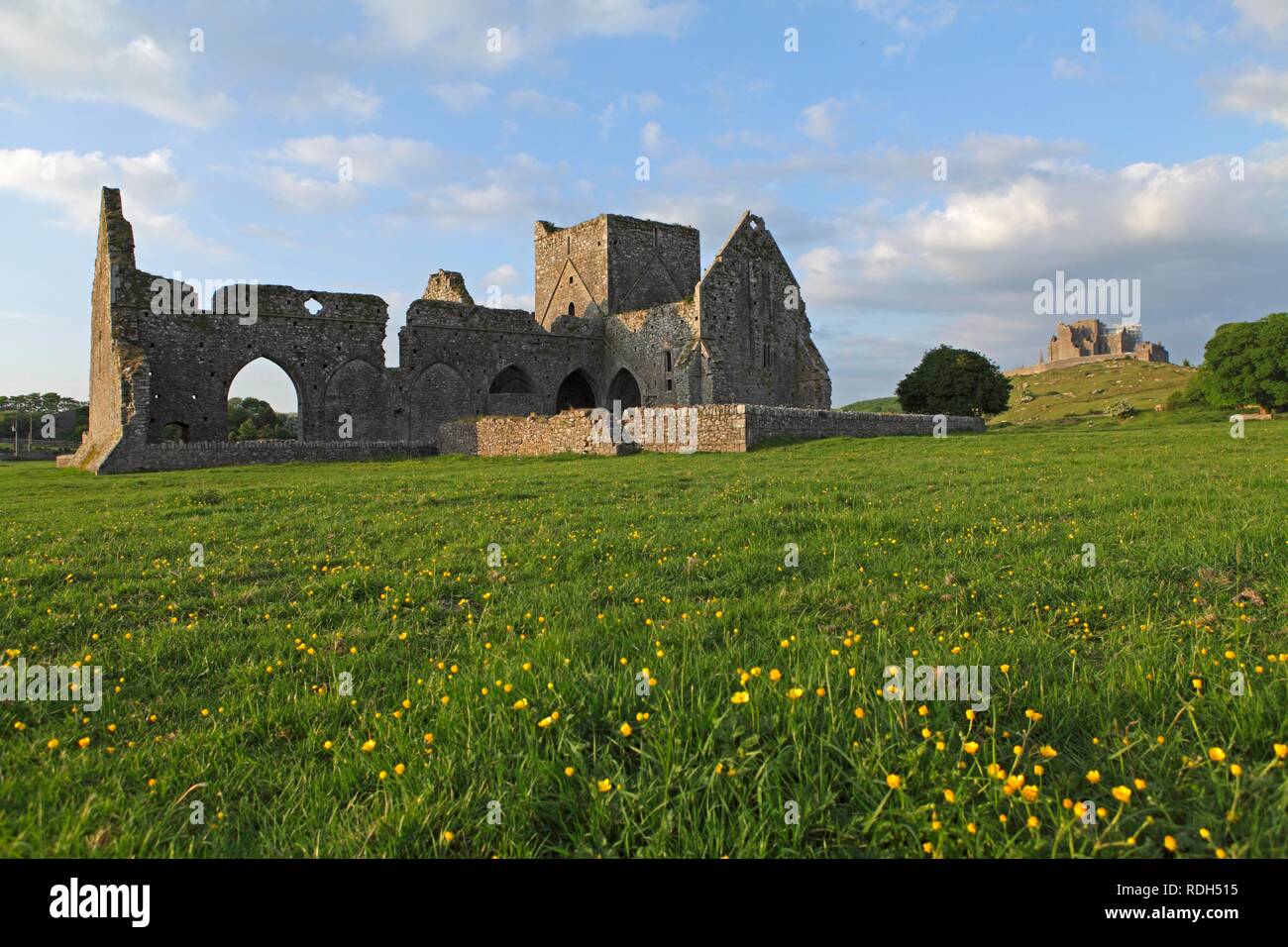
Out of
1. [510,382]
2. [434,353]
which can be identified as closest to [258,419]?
[510,382]

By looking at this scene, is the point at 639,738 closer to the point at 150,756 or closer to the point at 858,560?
the point at 150,756

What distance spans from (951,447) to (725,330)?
55.3 ft

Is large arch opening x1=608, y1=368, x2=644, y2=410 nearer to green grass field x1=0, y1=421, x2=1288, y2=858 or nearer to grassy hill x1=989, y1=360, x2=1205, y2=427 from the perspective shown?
green grass field x1=0, y1=421, x2=1288, y2=858

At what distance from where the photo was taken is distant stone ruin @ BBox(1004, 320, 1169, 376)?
433ft

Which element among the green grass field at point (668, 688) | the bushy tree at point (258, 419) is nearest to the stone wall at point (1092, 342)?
the bushy tree at point (258, 419)

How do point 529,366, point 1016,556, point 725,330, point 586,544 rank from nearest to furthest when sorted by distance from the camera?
point 1016,556 → point 586,544 → point 725,330 → point 529,366

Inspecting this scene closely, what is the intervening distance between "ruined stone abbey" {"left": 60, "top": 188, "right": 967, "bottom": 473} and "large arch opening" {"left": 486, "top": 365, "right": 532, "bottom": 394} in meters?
0.11

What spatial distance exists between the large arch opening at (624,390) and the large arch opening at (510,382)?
16.4 feet

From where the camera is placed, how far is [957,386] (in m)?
52.9

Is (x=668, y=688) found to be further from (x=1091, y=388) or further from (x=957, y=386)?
(x=1091, y=388)

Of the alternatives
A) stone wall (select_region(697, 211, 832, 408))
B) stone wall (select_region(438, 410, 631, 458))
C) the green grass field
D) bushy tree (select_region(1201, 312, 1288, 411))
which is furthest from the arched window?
bushy tree (select_region(1201, 312, 1288, 411))

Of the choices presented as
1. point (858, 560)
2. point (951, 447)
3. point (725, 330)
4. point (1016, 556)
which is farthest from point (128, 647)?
point (725, 330)

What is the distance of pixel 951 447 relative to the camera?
22.7 m

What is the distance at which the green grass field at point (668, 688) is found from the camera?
2.98 meters
